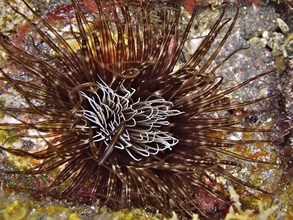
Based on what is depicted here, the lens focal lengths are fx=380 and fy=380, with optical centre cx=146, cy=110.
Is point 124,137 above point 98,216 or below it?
above

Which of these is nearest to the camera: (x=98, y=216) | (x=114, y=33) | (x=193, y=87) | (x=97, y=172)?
(x=98, y=216)

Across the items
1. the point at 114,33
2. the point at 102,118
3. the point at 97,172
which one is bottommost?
the point at 97,172

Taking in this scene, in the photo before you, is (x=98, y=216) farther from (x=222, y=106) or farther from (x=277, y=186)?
(x=277, y=186)

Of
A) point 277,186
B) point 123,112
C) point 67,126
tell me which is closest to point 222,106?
point 123,112

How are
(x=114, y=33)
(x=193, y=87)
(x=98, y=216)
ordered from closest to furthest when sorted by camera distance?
(x=98, y=216)
(x=193, y=87)
(x=114, y=33)
